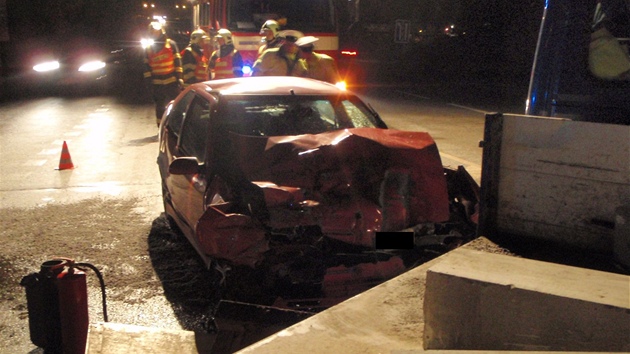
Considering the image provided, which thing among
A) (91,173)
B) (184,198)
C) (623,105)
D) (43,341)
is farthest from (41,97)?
(623,105)

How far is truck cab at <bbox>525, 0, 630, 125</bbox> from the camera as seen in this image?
4.52 metres

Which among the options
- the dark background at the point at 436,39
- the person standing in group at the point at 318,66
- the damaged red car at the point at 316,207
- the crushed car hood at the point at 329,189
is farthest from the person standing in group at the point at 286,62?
the dark background at the point at 436,39

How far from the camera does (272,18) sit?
15070 millimetres

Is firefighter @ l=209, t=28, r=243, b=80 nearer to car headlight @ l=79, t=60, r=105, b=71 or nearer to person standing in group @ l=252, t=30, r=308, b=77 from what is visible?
person standing in group @ l=252, t=30, r=308, b=77

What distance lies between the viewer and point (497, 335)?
2955 millimetres

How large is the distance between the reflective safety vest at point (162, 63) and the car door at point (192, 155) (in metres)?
6.74

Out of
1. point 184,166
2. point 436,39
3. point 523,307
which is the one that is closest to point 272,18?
point 184,166

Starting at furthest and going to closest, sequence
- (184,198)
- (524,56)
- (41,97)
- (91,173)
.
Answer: (524,56) < (41,97) < (91,173) < (184,198)

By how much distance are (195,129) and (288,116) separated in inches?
33.0

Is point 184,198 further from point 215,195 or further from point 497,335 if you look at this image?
point 497,335

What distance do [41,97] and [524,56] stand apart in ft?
63.9

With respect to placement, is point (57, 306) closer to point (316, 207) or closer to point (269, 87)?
point (316, 207)

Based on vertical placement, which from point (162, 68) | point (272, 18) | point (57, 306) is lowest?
point (57, 306)

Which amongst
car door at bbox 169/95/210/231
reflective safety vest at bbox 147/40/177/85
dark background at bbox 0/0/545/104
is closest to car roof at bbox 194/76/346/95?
car door at bbox 169/95/210/231
